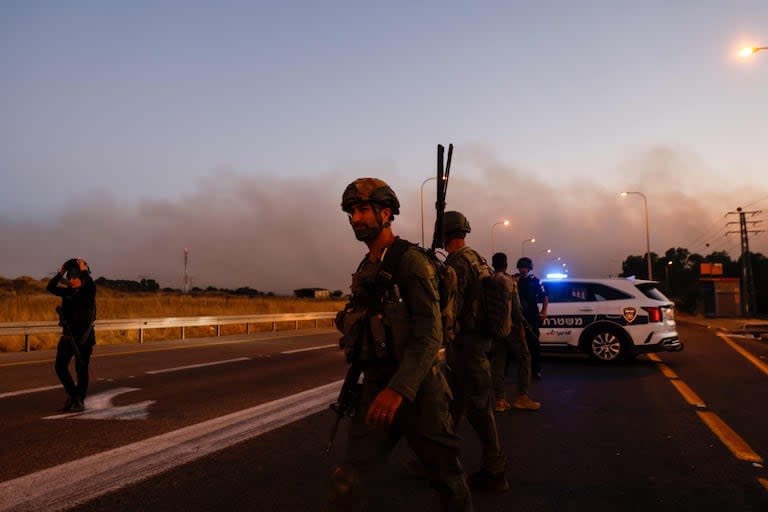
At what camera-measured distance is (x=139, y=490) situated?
441 cm

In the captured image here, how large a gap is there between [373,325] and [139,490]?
8.55 ft

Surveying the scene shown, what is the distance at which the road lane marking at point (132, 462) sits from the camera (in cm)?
424

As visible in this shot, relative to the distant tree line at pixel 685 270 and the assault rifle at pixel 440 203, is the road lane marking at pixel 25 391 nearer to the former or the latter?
the assault rifle at pixel 440 203

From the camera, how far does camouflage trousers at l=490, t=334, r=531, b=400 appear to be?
727cm

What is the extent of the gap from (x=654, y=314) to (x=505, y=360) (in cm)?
657

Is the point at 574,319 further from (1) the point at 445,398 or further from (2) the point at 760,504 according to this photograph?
(1) the point at 445,398

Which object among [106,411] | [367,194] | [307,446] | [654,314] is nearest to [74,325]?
[106,411]

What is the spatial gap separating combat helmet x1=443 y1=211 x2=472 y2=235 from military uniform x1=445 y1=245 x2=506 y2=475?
19 centimetres

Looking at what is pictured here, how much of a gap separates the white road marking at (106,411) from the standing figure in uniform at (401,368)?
512 centimetres

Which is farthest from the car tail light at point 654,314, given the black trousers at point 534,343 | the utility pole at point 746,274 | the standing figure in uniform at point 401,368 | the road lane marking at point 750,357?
the utility pole at point 746,274

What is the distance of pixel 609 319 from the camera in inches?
511

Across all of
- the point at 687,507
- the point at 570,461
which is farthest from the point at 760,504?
the point at 570,461

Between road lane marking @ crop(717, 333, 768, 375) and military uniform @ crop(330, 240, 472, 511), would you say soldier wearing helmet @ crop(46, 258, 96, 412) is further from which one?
road lane marking @ crop(717, 333, 768, 375)

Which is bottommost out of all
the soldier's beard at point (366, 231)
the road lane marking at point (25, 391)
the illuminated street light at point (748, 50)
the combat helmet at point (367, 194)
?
the road lane marking at point (25, 391)
